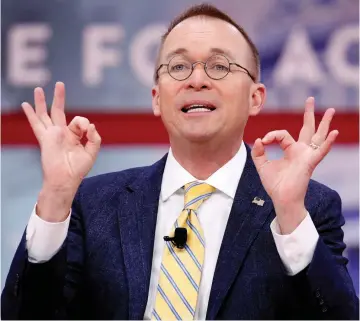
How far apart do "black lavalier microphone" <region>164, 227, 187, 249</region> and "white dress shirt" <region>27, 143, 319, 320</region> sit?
0.23ft

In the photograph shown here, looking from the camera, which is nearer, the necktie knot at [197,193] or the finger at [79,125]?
the finger at [79,125]

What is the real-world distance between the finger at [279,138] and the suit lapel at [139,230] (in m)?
0.46

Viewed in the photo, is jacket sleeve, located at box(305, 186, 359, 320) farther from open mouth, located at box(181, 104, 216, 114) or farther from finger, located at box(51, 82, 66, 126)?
finger, located at box(51, 82, 66, 126)

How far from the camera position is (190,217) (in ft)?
7.14

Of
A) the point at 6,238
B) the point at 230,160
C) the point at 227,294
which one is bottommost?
the point at 227,294

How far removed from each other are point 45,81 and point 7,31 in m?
0.27

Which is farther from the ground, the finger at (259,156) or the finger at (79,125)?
the finger at (79,125)

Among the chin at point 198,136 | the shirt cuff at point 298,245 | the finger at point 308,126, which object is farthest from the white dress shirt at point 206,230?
the finger at point 308,126

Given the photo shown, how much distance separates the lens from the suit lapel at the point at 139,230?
2.09 m

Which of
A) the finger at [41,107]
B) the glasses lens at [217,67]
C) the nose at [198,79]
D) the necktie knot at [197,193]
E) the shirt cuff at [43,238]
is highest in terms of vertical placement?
the glasses lens at [217,67]

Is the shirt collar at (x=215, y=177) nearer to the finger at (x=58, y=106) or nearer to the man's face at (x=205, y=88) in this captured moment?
the man's face at (x=205, y=88)

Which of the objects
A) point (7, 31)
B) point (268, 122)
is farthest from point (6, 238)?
point (268, 122)

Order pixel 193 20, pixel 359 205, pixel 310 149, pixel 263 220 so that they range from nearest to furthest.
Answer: pixel 310 149
pixel 263 220
pixel 193 20
pixel 359 205

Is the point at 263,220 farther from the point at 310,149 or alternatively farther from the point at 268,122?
the point at 268,122
